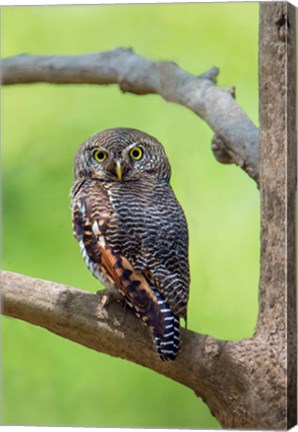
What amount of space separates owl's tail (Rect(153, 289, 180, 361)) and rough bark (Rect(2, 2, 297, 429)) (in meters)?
0.05

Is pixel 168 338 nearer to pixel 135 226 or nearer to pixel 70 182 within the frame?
pixel 135 226

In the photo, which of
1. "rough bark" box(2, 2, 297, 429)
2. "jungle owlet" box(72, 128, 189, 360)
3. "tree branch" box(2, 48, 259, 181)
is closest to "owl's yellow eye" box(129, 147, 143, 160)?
"jungle owlet" box(72, 128, 189, 360)

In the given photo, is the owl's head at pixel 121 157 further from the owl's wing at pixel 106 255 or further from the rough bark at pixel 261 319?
the rough bark at pixel 261 319

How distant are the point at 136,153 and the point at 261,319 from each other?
2.25ft

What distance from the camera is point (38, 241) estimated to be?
3.80 metres

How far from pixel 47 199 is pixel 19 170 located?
5.9 inches

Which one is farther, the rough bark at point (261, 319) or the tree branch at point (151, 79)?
the tree branch at point (151, 79)

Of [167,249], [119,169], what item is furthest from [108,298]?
[119,169]

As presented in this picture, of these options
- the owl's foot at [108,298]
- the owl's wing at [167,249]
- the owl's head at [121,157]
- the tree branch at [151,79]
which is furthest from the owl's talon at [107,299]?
the tree branch at [151,79]

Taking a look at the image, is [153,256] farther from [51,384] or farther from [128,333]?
[51,384]

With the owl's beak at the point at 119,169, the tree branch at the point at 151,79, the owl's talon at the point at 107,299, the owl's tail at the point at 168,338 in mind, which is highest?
the tree branch at the point at 151,79

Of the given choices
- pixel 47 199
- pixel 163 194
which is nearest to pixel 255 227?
pixel 163 194

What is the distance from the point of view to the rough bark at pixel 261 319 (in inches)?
135

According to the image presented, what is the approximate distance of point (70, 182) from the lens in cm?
375
